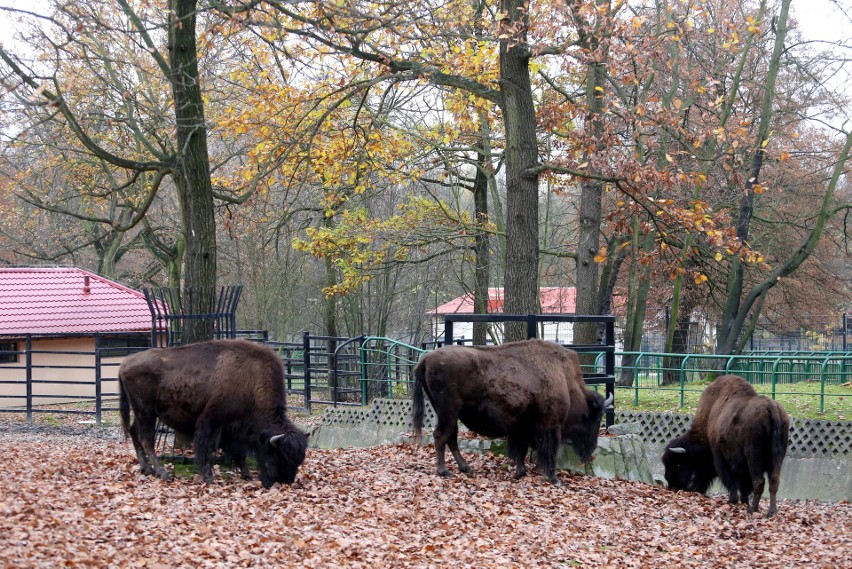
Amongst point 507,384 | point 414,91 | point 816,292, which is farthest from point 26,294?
point 816,292

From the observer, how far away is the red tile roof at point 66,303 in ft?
82.2

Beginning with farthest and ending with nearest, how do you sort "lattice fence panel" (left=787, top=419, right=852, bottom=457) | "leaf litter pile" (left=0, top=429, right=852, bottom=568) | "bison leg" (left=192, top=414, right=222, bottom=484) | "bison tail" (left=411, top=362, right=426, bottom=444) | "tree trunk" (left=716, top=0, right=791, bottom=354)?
"tree trunk" (left=716, top=0, right=791, bottom=354)
"lattice fence panel" (left=787, top=419, right=852, bottom=457)
"bison tail" (left=411, top=362, right=426, bottom=444)
"bison leg" (left=192, top=414, right=222, bottom=484)
"leaf litter pile" (left=0, top=429, right=852, bottom=568)

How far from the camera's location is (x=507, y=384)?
1035 cm

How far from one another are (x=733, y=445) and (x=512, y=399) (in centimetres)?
271

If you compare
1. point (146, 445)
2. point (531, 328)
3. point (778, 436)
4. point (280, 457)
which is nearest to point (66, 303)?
point (146, 445)

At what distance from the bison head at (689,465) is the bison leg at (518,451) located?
7.30ft

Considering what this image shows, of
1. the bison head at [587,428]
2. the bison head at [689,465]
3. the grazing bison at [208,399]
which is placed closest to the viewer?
the grazing bison at [208,399]

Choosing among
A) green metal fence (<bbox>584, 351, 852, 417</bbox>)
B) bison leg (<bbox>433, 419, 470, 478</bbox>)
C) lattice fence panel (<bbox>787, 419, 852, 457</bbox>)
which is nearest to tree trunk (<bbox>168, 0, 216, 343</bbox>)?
bison leg (<bbox>433, 419, 470, 478</bbox>)

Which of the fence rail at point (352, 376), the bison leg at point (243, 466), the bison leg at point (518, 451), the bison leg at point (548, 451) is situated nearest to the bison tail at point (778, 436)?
the bison leg at point (548, 451)

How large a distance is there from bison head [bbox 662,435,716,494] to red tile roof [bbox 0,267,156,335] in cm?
1752

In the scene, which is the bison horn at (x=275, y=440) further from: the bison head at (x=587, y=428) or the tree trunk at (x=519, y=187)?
the tree trunk at (x=519, y=187)

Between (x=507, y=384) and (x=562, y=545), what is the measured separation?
2.80m

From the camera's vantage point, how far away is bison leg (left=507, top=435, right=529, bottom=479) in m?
10.5

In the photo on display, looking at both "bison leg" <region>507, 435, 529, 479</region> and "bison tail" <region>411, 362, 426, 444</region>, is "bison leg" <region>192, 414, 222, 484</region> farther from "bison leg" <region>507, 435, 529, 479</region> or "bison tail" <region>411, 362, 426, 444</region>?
"bison leg" <region>507, 435, 529, 479</region>
